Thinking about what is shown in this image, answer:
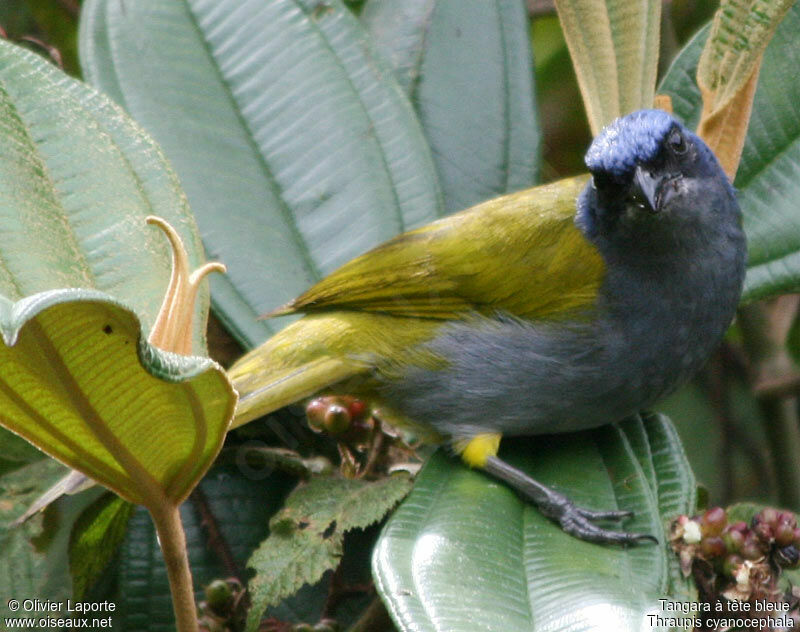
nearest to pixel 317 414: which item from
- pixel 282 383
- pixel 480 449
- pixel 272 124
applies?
pixel 282 383

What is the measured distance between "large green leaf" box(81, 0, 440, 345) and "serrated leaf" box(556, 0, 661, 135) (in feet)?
1.39

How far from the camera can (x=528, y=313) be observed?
2348 millimetres

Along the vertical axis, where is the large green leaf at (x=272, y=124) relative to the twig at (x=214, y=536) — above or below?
above

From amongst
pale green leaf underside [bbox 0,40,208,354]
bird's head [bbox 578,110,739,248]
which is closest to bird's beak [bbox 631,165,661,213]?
bird's head [bbox 578,110,739,248]

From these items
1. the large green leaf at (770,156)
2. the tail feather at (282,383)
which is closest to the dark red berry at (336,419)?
the tail feather at (282,383)

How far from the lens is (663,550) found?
169 cm

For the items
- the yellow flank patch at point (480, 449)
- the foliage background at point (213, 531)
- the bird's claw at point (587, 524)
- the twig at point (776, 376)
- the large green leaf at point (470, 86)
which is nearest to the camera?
the bird's claw at point (587, 524)

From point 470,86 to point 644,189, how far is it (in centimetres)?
69

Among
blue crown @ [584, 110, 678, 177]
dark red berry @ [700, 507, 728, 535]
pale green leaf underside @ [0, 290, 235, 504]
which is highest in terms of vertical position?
pale green leaf underside @ [0, 290, 235, 504]

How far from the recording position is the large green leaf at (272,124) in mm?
2340

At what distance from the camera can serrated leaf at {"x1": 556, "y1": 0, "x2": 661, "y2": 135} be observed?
2135 mm

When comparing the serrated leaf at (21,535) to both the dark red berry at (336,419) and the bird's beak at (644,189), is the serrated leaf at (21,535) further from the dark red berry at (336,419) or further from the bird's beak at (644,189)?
the bird's beak at (644,189)

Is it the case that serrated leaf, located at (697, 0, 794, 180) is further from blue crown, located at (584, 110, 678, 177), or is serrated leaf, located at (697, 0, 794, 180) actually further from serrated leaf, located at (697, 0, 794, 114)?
blue crown, located at (584, 110, 678, 177)

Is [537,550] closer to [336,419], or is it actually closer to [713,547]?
[713,547]
